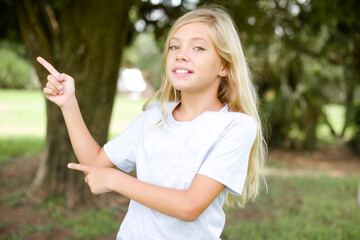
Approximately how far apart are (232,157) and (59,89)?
0.79 m

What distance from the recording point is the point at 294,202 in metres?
4.97

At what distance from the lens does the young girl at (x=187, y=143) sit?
1330 mm

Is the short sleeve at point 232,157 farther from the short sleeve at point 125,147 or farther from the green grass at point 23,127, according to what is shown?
the green grass at point 23,127

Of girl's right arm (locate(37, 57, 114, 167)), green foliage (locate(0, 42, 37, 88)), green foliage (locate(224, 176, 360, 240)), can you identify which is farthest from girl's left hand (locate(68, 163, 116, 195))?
green foliage (locate(0, 42, 37, 88))

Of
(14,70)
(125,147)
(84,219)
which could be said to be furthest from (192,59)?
(14,70)

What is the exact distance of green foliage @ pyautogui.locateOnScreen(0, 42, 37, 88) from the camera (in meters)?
23.5

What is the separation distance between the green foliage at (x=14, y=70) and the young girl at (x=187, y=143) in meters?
23.6

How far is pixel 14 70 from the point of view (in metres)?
24.4

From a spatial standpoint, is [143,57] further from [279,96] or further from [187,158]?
[187,158]

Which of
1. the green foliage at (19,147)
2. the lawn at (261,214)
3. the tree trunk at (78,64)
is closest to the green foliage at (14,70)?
the green foliage at (19,147)

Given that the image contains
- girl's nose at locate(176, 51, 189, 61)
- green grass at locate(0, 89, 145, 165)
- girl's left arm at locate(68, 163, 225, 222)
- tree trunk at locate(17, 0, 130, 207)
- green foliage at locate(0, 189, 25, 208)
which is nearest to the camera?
girl's left arm at locate(68, 163, 225, 222)

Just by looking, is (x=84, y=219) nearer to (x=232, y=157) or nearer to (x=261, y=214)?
(x=261, y=214)

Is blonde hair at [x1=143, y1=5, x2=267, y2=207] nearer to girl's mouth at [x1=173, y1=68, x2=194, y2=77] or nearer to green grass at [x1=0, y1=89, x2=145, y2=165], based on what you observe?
girl's mouth at [x1=173, y1=68, x2=194, y2=77]

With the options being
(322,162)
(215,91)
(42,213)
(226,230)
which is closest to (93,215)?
(42,213)
